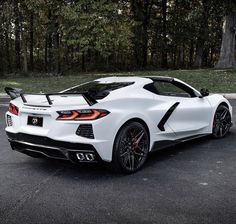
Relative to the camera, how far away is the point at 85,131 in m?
4.26

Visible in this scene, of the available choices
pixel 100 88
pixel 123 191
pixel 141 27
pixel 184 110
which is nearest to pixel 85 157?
pixel 123 191

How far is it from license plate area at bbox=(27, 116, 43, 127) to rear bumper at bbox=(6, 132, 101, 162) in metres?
0.16

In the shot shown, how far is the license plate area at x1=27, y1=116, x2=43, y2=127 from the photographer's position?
4492mm

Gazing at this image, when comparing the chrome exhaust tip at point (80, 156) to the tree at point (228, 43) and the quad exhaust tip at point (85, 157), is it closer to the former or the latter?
the quad exhaust tip at point (85, 157)

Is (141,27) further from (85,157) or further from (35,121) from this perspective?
(85,157)

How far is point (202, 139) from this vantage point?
674 cm

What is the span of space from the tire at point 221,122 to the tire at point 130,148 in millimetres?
2196

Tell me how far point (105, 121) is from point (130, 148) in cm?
65

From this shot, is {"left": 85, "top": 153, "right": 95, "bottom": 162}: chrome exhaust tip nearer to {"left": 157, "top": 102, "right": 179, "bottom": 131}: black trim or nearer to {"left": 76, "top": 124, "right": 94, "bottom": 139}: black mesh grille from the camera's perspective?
{"left": 76, "top": 124, "right": 94, "bottom": 139}: black mesh grille

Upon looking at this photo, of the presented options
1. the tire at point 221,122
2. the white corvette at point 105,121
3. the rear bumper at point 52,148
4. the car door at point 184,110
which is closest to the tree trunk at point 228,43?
the tire at point 221,122

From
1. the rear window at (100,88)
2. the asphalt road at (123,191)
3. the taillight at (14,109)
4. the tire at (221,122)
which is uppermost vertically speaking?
the rear window at (100,88)


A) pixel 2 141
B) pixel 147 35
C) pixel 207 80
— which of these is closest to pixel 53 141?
pixel 2 141

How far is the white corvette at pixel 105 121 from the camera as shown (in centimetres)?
428

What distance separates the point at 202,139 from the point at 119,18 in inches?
800
